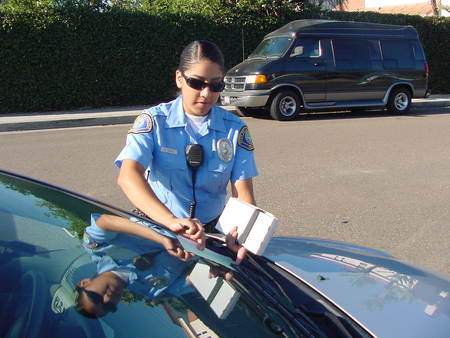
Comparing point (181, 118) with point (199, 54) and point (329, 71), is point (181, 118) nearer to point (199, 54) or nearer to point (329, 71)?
point (199, 54)

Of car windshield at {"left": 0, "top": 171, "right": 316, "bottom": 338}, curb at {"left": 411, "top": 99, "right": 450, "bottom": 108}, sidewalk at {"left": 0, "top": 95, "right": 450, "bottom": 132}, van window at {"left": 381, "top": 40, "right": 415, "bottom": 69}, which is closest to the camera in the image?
car windshield at {"left": 0, "top": 171, "right": 316, "bottom": 338}

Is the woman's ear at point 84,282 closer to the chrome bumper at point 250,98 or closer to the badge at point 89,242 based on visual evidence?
the badge at point 89,242

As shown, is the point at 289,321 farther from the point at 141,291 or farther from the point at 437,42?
the point at 437,42

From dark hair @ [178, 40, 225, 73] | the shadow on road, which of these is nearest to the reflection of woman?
dark hair @ [178, 40, 225, 73]

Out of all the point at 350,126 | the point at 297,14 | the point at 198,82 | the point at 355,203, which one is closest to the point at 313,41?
the point at 350,126

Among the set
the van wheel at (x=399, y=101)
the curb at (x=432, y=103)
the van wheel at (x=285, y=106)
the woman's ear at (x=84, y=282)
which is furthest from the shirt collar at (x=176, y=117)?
the curb at (x=432, y=103)

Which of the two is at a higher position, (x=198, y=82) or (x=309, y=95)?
(x=198, y=82)

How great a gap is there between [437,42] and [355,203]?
616 inches

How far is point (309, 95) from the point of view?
42.4ft

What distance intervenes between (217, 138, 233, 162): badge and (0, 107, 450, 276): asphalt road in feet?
8.13

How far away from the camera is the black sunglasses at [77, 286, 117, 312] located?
151cm

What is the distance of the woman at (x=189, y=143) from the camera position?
237 centimetres

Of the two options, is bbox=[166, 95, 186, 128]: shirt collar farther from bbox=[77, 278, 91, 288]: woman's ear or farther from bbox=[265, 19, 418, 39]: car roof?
bbox=[265, 19, 418, 39]: car roof

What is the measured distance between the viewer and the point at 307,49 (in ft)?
42.1
